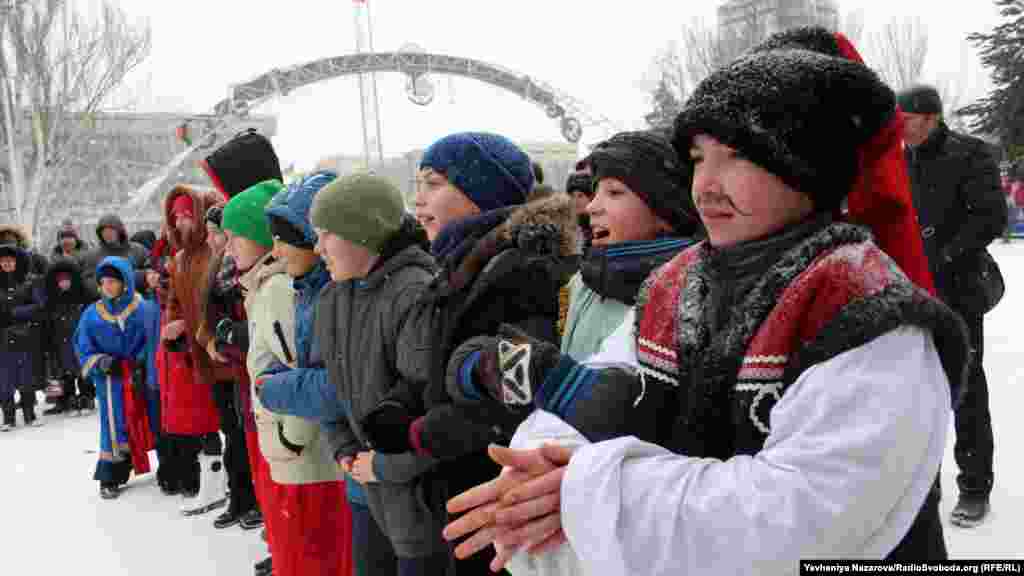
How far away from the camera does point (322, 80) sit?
22.0m

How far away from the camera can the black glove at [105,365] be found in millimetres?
5340

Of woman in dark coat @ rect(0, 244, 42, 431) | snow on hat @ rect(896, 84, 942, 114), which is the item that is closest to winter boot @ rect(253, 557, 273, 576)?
snow on hat @ rect(896, 84, 942, 114)

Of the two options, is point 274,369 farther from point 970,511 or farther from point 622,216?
point 970,511

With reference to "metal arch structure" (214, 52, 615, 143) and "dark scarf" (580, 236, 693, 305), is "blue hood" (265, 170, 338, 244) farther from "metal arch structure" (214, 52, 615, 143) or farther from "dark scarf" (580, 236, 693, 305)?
"metal arch structure" (214, 52, 615, 143)

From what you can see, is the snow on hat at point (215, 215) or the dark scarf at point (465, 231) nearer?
the dark scarf at point (465, 231)

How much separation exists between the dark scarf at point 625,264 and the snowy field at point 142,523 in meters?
2.29

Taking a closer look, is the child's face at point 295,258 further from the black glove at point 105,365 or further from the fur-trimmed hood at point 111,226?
the fur-trimmed hood at point 111,226

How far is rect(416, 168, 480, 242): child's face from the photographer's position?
231 cm

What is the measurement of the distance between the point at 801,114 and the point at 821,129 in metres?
0.04

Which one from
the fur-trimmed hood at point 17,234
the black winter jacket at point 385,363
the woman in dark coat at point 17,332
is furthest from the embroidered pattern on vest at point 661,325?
the fur-trimmed hood at point 17,234

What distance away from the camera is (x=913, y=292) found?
909 mm

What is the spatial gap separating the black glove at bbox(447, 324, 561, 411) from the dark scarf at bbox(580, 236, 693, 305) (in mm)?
334

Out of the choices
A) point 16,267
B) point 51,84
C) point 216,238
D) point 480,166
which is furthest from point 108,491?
point 51,84

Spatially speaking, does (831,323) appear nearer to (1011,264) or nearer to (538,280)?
(538,280)
